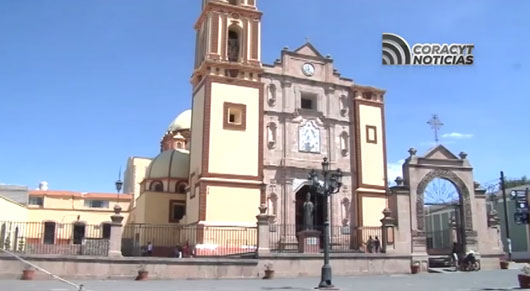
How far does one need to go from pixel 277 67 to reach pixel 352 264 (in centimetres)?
1559

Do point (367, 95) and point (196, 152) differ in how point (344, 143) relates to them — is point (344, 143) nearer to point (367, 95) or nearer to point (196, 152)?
point (367, 95)

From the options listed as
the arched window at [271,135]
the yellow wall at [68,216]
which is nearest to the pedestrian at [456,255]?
the arched window at [271,135]

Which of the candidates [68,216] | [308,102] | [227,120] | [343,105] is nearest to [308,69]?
[308,102]

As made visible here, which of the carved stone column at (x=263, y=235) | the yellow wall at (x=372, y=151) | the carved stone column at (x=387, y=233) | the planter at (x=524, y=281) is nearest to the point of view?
the planter at (x=524, y=281)

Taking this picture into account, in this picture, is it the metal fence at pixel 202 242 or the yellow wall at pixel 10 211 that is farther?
the yellow wall at pixel 10 211

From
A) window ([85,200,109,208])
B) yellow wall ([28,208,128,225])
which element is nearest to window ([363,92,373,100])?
yellow wall ([28,208,128,225])

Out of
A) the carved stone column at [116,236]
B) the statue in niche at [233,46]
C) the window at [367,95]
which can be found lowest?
the carved stone column at [116,236]

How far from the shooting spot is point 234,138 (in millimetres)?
33656

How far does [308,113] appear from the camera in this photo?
3666 centimetres

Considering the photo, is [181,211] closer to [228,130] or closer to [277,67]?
[228,130]

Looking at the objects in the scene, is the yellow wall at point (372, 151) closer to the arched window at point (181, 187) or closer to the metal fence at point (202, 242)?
the metal fence at point (202, 242)

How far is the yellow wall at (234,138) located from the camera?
3288 centimetres

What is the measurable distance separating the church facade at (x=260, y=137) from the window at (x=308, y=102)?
76 mm

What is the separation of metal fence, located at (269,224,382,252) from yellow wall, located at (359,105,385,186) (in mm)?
3679
